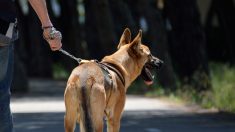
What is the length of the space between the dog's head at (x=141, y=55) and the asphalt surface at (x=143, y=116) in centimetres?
299

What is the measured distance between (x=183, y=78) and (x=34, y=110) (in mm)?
4979

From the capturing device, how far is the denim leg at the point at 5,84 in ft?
21.1

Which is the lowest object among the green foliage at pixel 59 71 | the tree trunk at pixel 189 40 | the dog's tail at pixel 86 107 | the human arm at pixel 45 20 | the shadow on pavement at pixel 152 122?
the green foliage at pixel 59 71

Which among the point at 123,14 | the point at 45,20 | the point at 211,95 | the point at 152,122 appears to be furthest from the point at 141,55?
the point at 123,14

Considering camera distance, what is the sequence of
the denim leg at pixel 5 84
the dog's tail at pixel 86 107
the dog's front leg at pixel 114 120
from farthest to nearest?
the dog's front leg at pixel 114 120, the dog's tail at pixel 86 107, the denim leg at pixel 5 84

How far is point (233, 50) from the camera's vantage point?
30.1m

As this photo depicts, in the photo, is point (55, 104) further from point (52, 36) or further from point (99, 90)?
point (52, 36)

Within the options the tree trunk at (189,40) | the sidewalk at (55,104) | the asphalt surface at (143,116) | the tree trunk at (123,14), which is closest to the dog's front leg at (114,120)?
the asphalt surface at (143,116)

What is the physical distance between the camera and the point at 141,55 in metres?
10.5

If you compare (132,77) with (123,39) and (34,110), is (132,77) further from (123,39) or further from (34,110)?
(34,110)

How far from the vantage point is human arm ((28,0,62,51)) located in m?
6.50

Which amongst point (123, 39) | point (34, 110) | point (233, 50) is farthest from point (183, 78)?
point (123, 39)

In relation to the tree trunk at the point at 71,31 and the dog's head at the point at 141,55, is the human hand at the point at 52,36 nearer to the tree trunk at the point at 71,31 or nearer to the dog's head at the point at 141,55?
the dog's head at the point at 141,55

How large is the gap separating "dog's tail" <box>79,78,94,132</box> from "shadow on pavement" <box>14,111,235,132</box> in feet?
16.8
